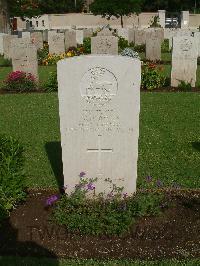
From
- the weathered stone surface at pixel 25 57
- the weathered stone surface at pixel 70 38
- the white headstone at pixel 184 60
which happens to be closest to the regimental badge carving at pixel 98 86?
the white headstone at pixel 184 60

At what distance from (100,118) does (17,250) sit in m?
1.63

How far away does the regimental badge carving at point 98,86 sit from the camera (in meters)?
4.47

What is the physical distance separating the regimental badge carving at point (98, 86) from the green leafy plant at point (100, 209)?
0.99 meters

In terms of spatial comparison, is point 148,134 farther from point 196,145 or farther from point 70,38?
point 70,38

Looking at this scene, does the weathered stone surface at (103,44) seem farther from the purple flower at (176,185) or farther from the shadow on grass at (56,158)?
the purple flower at (176,185)

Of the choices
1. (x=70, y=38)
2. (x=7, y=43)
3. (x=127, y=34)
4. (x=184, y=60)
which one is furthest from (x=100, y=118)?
(x=127, y=34)

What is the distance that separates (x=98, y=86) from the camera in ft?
14.8

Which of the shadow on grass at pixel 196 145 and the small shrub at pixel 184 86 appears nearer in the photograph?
the shadow on grass at pixel 196 145

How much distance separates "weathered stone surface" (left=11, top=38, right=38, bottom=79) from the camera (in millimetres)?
13180

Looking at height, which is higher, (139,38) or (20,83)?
(139,38)

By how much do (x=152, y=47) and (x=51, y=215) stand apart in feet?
51.9

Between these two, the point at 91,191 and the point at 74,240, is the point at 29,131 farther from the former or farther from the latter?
the point at 74,240

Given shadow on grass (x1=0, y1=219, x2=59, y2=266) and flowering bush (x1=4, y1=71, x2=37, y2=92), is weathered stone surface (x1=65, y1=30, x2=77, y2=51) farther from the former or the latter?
shadow on grass (x1=0, y1=219, x2=59, y2=266)

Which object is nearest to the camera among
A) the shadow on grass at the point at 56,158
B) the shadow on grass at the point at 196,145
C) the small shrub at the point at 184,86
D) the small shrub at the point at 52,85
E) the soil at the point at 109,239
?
the soil at the point at 109,239
